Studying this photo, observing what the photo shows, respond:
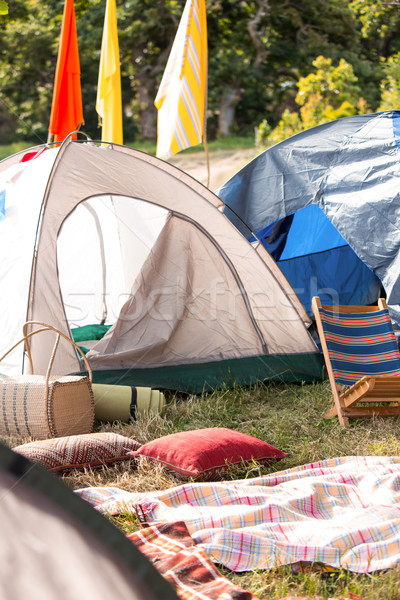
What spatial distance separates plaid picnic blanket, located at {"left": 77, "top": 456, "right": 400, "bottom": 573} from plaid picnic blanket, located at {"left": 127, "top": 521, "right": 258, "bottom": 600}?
0.25ft

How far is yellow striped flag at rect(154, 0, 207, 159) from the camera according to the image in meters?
5.69

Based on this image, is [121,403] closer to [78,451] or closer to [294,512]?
[78,451]

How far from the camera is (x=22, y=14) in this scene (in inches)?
745

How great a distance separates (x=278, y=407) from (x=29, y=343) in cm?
150

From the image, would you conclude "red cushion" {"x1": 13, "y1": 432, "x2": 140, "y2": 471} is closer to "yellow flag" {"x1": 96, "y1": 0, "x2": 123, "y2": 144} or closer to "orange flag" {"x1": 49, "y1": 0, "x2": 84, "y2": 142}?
"orange flag" {"x1": 49, "y1": 0, "x2": 84, "y2": 142}

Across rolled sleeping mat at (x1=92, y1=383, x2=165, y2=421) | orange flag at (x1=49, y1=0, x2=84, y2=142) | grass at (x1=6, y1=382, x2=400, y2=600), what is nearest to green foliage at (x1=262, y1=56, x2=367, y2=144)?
orange flag at (x1=49, y1=0, x2=84, y2=142)

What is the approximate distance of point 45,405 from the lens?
9.97 ft

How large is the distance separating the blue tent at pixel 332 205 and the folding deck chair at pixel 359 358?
0.40 meters

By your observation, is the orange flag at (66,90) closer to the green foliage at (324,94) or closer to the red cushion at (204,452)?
the red cushion at (204,452)

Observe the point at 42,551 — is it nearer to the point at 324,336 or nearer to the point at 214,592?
the point at 214,592

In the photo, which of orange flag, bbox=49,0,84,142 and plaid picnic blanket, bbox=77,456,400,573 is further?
orange flag, bbox=49,0,84,142

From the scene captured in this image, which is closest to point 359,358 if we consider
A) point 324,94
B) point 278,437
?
point 278,437

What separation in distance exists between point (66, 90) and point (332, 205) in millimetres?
2873

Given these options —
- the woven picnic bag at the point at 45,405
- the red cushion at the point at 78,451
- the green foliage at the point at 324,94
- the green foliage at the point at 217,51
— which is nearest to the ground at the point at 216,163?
the green foliage at the point at 217,51
